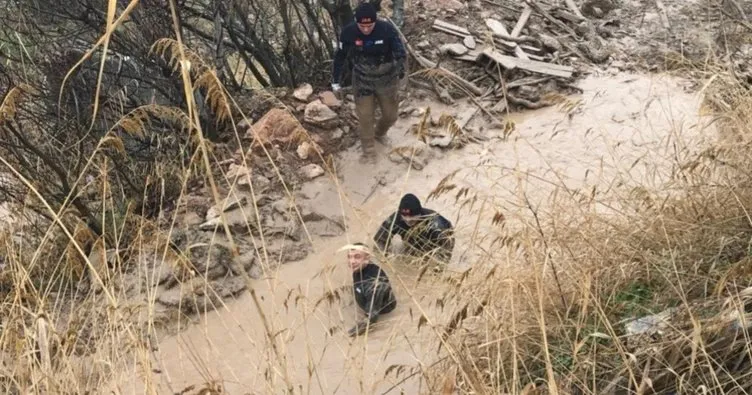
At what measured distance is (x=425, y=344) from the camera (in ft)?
10.8

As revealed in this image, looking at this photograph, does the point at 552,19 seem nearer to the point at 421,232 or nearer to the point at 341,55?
the point at 341,55

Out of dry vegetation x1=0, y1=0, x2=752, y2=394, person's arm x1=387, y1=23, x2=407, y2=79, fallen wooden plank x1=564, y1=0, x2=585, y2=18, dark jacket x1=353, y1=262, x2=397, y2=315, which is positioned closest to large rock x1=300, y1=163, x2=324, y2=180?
person's arm x1=387, y1=23, x2=407, y2=79

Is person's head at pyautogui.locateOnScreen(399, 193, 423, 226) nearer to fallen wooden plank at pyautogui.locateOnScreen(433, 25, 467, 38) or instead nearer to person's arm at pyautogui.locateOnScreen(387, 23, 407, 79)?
person's arm at pyautogui.locateOnScreen(387, 23, 407, 79)

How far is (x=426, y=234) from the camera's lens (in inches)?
193

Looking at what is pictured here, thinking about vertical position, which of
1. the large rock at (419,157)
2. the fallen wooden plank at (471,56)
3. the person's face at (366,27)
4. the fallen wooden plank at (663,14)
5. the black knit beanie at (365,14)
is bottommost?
the fallen wooden plank at (663,14)

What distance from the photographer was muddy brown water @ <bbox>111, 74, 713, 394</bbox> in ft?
13.3

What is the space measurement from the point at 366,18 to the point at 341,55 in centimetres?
56

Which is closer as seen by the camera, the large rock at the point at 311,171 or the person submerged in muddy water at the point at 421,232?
the person submerged in muddy water at the point at 421,232

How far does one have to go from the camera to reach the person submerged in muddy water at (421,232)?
4.12 meters

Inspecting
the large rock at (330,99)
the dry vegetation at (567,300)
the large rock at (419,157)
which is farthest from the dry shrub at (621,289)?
the large rock at (330,99)

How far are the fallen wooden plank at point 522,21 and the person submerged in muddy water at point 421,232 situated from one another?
171 inches

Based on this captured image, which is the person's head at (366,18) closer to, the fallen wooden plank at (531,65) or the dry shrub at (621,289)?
the fallen wooden plank at (531,65)

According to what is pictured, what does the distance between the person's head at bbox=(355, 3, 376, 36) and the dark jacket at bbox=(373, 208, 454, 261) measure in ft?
6.89

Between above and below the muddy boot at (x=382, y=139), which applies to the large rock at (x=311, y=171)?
above
